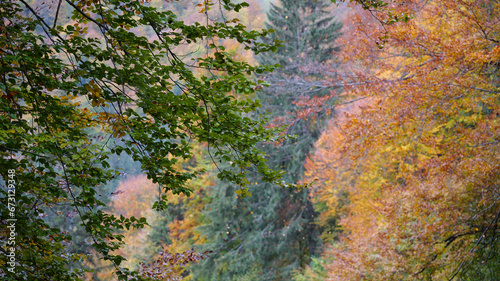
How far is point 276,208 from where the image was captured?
1752 cm

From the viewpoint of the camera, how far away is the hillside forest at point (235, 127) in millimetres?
2832

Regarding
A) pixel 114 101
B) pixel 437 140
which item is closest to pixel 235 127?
pixel 114 101

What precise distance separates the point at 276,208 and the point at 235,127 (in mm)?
15011

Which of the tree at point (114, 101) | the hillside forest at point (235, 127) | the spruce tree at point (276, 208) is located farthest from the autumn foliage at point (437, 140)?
the spruce tree at point (276, 208)

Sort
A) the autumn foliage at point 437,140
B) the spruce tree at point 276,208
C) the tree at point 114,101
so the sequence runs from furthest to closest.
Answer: the spruce tree at point 276,208, the autumn foliage at point 437,140, the tree at point 114,101

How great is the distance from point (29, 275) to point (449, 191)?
21.0ft

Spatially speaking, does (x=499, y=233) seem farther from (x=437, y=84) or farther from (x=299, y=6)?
(x=299, y=6)

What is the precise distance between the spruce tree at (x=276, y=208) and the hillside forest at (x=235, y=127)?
213 millimetres

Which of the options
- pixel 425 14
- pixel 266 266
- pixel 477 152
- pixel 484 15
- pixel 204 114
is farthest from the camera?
pixel 266 266

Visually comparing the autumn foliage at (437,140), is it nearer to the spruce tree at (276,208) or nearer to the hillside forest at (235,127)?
the hillside forest at (235,127)

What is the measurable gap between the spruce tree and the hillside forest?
0.21 metres

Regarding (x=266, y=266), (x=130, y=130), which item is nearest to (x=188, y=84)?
(x=130, y=130)

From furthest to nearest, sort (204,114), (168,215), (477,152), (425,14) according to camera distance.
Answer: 1. (168,215)
2. (425,14)
3. (477,152)
4. (204,114)

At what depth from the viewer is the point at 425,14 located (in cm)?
743
